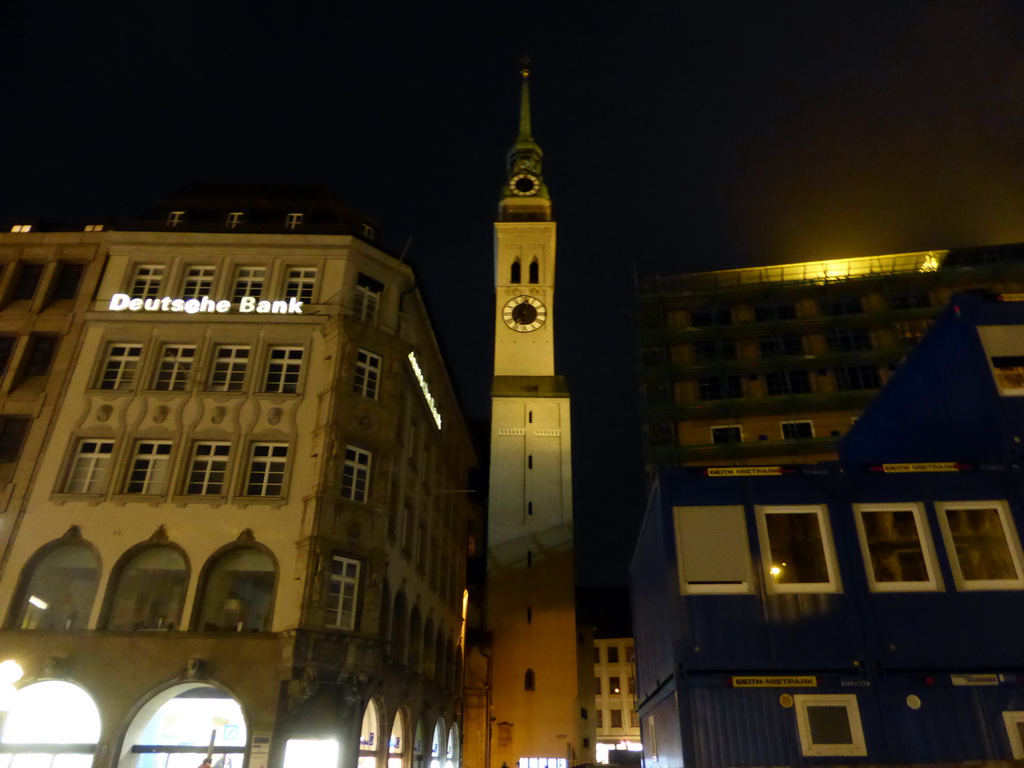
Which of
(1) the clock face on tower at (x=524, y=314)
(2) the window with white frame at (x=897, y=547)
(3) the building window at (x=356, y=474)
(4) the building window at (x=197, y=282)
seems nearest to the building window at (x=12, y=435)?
(4) the building window at (x=197, y=282)

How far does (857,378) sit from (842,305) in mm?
5551

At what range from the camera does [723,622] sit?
15875 millimetres

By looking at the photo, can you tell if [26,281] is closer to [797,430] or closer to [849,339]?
[797,430]

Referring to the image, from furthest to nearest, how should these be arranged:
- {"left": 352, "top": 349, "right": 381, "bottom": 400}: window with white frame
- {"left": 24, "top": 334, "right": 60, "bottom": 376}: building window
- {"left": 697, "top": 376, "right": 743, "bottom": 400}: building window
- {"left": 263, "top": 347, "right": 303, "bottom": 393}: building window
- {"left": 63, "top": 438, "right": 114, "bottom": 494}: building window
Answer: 1. {"left": 697, "top": 376, "right": 743, "bottom": 400}: building window
2. {"left": 352, "top": 349, "right": 381, "bottom": 400}: window with white frame
3. {"left": 24, "top": 334, "right": 60, "bottom": 376}: building window
4. {"left": 263, "top": 347, "right": 303, "bottom": 393}: building window
5. {"left": 63, "top": 438, "right": 114, "bottom": 494}: building window

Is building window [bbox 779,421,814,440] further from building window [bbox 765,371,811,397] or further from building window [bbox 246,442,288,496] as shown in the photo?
building window [bbox 246,442,288,496]

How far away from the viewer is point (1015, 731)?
14.7 metres

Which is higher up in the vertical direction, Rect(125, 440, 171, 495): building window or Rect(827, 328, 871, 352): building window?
Rect(827, 328, 871, 352): building window

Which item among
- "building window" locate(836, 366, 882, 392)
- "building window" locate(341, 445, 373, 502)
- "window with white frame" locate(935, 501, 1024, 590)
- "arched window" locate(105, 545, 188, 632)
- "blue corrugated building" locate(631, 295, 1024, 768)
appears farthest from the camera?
"building window" locate(836, 366, 882, 392)

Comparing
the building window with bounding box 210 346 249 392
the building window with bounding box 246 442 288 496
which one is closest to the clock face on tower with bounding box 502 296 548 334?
the building window with bounding box 210 346 249 392

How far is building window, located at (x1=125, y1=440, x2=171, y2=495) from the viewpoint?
26.8 metres

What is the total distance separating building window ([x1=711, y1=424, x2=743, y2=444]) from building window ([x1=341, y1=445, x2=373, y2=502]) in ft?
80.3

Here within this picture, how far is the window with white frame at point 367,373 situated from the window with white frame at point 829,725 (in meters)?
19.8

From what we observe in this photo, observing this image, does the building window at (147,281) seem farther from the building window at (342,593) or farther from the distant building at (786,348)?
the distant building at (786,348)

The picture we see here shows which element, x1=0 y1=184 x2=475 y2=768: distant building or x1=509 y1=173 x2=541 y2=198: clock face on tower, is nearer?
x1=0 y1=184 x2=475 y2=768: distant building
